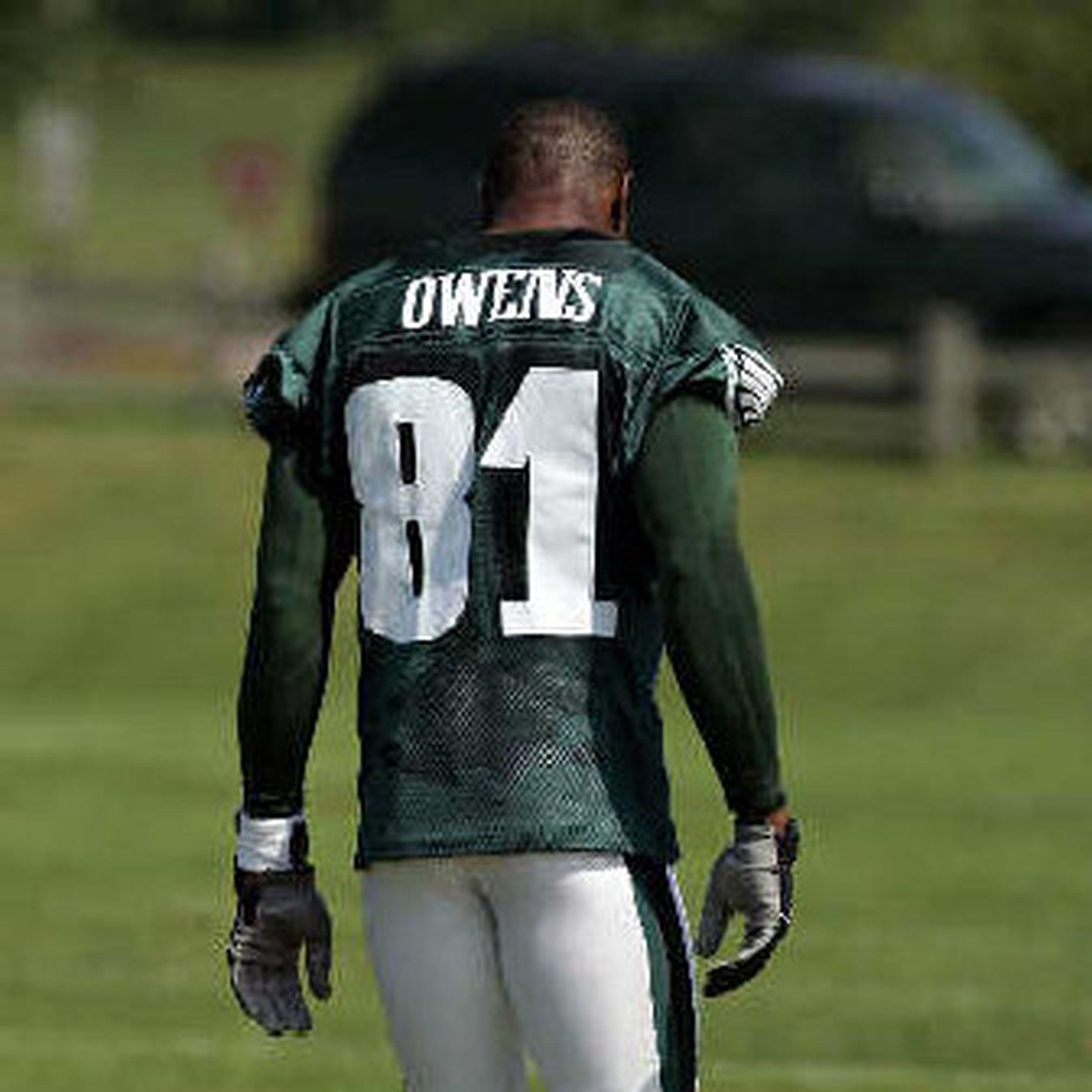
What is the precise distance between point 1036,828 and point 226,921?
159 inches

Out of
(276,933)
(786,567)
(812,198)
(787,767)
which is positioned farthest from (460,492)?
(812,198)

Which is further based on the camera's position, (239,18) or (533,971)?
(239,18)

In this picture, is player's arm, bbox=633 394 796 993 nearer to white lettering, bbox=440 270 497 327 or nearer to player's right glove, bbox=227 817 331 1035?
white lettering, bbox=440 270 497 327

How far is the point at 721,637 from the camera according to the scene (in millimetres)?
6418

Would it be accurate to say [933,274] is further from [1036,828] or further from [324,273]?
[1036,828]

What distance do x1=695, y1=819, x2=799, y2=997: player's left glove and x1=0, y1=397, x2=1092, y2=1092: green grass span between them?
15.7 feet

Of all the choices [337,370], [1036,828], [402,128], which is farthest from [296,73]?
[337,370]

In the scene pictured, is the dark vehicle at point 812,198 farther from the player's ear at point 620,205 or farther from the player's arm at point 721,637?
the player's arm at point 721,637

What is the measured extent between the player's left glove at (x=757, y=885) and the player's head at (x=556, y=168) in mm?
847

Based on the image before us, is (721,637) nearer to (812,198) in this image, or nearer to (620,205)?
Answer: (620,205)

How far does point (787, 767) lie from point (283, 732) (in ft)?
42.5

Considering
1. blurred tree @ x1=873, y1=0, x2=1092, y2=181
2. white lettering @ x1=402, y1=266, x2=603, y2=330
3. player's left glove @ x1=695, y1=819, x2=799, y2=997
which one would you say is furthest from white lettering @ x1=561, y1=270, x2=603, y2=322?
blurred tree @ x1=873, y1=0, x2=1092, y2=181

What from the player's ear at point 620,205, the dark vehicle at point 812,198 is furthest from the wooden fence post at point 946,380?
the player's ear at point 620,205

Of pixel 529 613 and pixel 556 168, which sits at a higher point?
pixel 556 168
